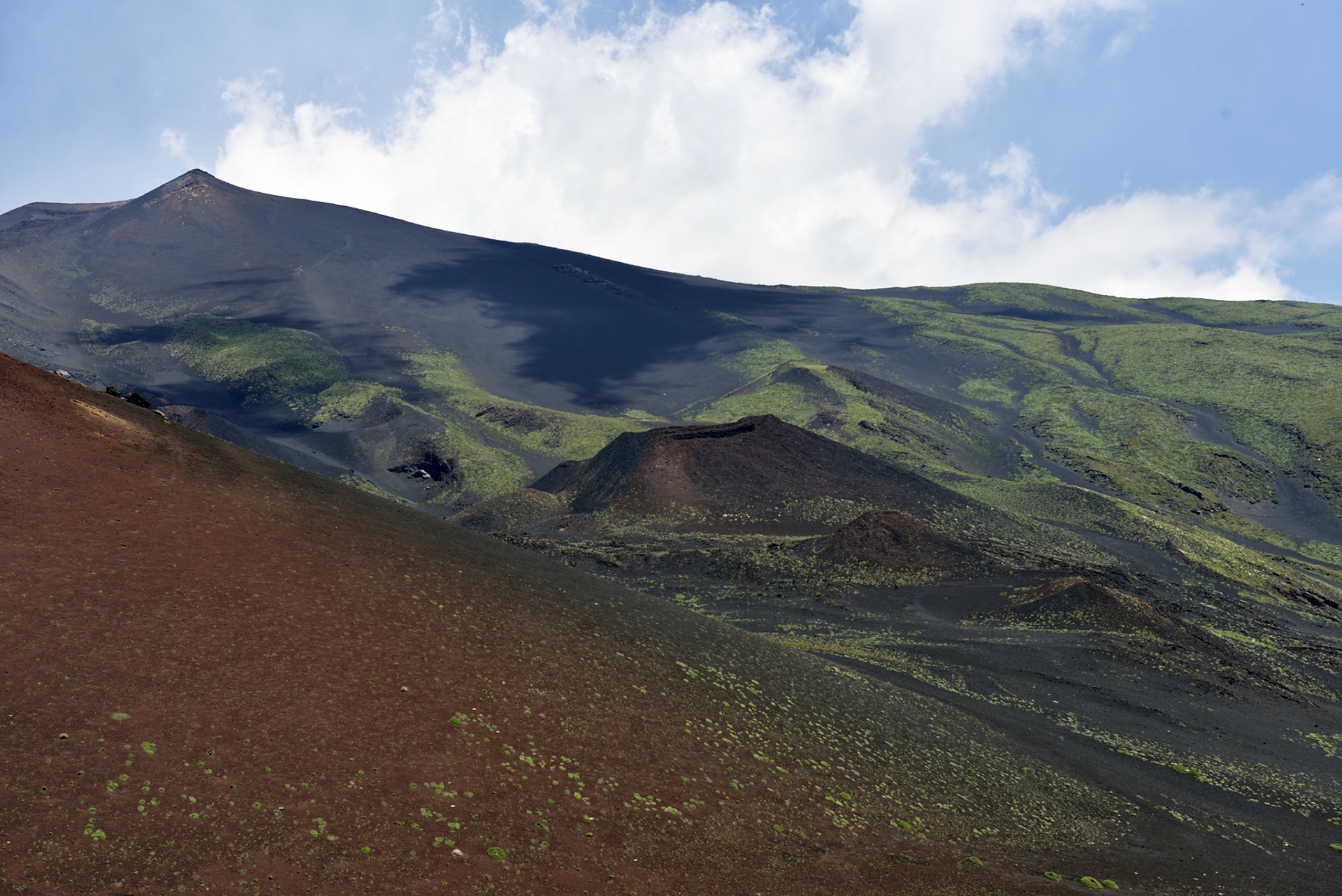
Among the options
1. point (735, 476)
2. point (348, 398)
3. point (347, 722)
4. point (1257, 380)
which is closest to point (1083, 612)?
point (735, 476)

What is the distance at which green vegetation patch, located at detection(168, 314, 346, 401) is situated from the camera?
124312 millimetres

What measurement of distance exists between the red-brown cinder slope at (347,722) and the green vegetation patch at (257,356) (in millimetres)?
110514

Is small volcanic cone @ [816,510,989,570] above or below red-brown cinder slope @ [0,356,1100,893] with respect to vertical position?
above

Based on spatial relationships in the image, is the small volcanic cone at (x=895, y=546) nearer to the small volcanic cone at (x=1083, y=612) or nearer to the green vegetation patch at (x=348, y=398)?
the small volcanic cone at (x=1083, y=612)

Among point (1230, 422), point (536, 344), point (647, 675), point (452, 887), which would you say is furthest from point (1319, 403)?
point (452, 887)

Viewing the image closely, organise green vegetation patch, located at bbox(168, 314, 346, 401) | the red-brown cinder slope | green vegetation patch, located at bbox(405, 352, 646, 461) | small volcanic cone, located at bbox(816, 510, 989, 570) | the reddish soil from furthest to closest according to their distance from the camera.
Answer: green vegetation patch, located at bbox(168, 314, 346, 401) < green vegetation patch, located at bbox(405, 352, 646, 461) < the reddish soil < small volcanic cone, located at bbox(816, 510, 989, 570) < the red-brown cinder slope

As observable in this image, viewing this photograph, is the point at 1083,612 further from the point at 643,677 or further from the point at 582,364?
the point at 582,364

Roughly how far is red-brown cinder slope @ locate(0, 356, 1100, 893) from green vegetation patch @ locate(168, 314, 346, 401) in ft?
363

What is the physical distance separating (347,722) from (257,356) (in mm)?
133559

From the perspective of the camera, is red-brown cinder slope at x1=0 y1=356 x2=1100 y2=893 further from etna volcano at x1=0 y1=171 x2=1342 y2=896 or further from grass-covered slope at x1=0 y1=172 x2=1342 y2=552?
grass-covered slope at x1=0 y1=172 x2=1342 y2=552

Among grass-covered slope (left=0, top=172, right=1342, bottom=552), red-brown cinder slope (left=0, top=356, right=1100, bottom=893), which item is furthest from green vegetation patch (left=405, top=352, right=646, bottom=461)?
red-brown cinder slope (left=0, top=356, right=1100, bottom=893)

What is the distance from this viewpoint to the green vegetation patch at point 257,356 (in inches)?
4894

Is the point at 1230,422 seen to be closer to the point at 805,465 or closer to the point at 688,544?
the point at 805,465

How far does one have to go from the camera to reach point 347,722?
14.0 metres
